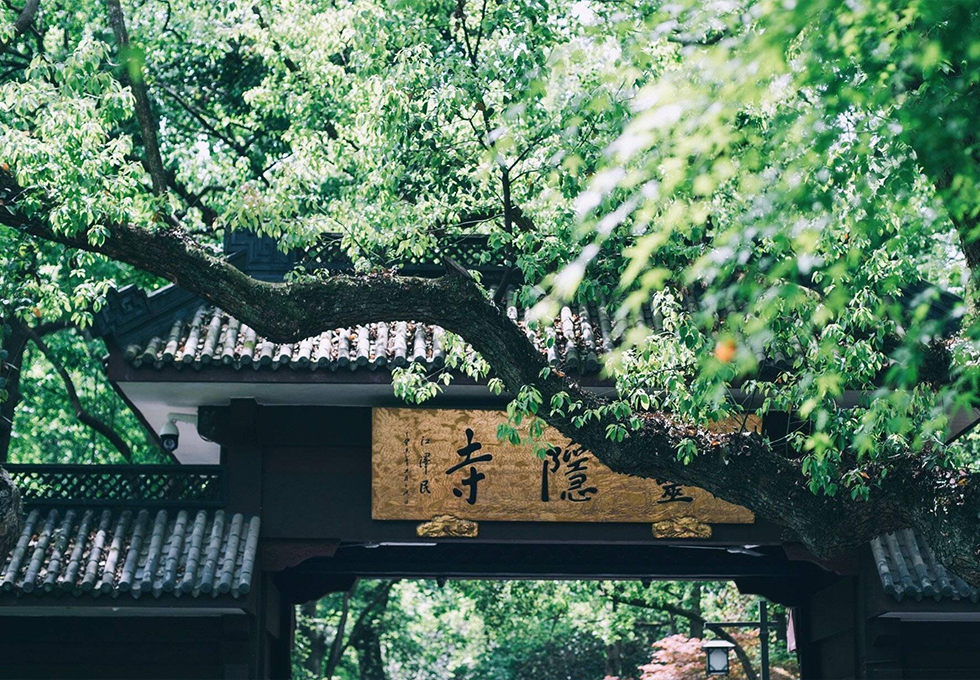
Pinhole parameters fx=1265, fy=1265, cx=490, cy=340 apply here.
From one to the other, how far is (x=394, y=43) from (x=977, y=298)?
5257 mm

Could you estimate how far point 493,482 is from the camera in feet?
34.1

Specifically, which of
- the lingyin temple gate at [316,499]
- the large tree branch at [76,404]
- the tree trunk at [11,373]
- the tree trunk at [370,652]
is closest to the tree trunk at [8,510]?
the lingyin temple gate at [316,499]

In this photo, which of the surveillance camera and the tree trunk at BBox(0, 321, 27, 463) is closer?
the surveillance camera

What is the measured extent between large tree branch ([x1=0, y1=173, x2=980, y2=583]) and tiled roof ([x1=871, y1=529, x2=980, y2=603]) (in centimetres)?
261

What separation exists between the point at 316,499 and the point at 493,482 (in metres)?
1.46

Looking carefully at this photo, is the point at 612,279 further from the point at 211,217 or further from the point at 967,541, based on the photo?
the point at 211,217

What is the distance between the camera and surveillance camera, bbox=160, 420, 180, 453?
1095 centimetres

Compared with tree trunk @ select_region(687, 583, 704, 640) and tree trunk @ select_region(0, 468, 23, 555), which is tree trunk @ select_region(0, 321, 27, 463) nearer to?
tree trunk @ select_region(0, 468, 23, 555)

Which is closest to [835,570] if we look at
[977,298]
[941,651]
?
[941,651]

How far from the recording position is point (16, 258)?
9633 millimetres

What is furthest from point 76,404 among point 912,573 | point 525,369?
point 912,573

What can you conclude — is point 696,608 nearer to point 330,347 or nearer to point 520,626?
point 520,626

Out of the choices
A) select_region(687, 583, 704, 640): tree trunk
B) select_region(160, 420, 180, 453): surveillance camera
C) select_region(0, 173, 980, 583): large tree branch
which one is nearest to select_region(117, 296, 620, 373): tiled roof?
select_region(160, 420, 180, 453): surveillance camera

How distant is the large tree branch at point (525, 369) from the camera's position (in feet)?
22.9
